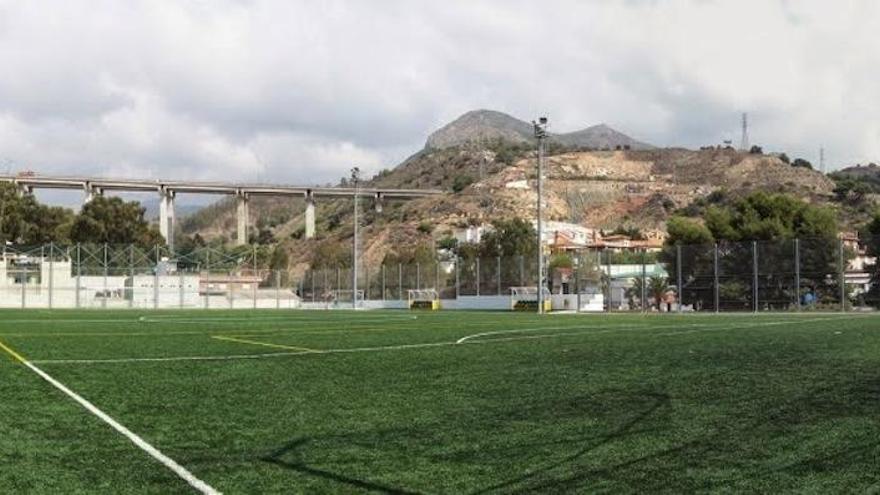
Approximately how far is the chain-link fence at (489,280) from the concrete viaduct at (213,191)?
69.6 m

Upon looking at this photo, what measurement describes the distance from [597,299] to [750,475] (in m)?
50.2

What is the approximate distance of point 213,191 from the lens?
173500 millimetres

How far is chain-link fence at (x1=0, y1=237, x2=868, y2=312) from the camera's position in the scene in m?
45.2

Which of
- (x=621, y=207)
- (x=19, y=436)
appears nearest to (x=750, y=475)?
(x=19, y=436)

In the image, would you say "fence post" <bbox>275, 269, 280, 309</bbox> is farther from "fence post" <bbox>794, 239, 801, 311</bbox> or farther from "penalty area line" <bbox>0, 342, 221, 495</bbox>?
"penalty area line" <bbox>0, 342, 221, 495</bbox>

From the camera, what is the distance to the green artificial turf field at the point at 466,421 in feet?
23.2

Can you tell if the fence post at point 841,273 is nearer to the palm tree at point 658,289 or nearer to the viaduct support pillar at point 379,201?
the palm tree at point 658,289

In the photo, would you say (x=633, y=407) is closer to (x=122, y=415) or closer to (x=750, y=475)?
(x=750, y=475)

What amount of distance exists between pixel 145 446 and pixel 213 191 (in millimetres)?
169861

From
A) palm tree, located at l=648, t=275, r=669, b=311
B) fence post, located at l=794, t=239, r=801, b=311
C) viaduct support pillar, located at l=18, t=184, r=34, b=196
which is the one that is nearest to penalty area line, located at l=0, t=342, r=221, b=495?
fence post, located at l=794, t=239, r=801, b=311

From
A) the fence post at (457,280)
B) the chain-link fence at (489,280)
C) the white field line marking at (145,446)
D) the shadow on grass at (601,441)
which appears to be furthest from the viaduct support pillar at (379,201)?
the shadow on grass at (601,441)

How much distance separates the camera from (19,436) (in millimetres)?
9148

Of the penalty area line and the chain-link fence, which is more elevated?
the chain-link fence

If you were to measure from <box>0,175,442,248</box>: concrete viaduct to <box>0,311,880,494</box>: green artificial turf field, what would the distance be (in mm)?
138518
